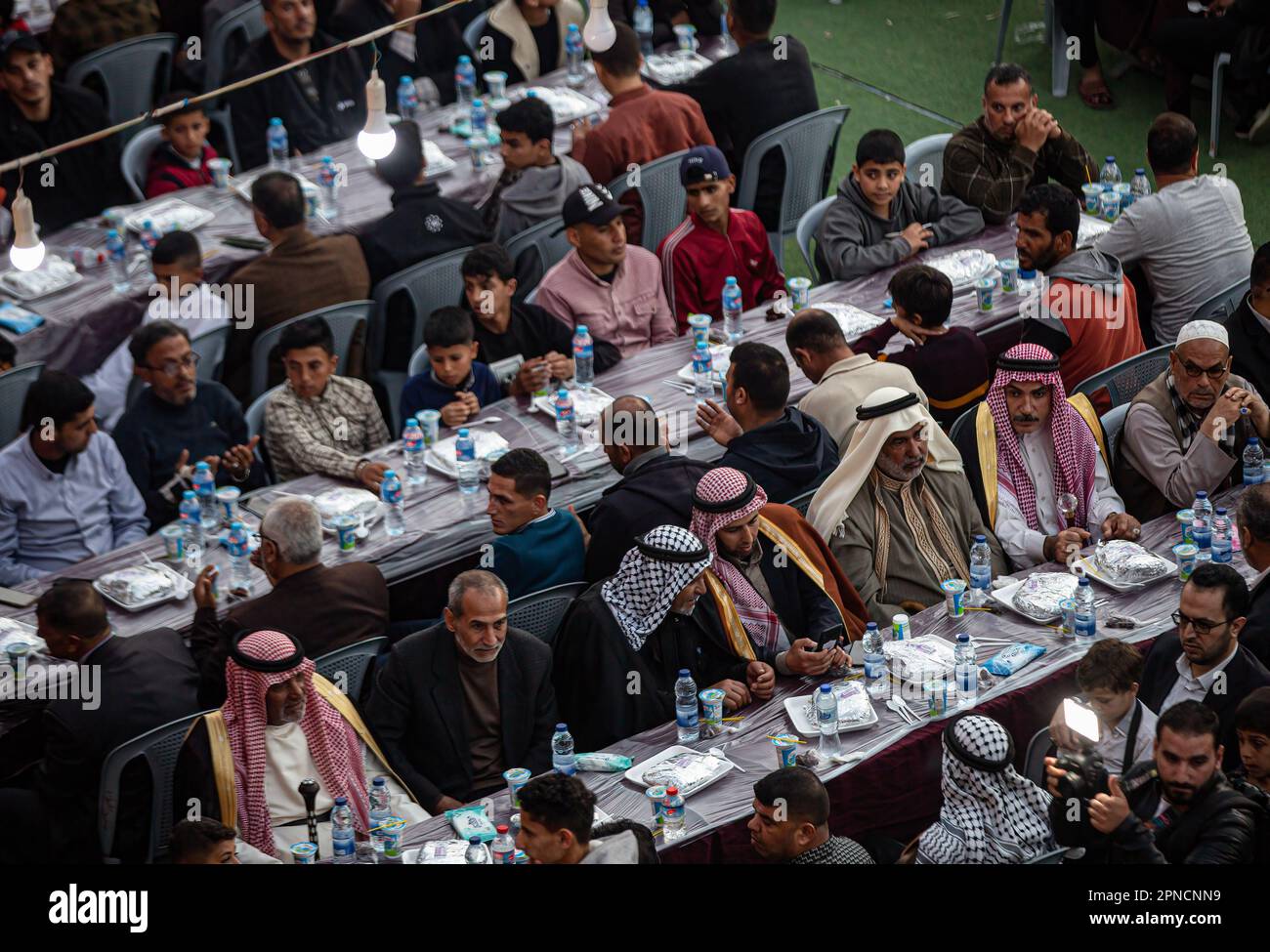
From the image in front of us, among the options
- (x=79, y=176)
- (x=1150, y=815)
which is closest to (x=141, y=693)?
(x=1150, y=815)

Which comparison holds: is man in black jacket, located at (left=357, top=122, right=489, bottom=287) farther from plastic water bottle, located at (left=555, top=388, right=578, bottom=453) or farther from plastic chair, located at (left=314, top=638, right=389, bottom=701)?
plastic chair, located at (left=314, top=638, right=389, bottom=701)

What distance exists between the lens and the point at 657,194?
9.08 metres

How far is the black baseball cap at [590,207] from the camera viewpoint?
26.1 feet

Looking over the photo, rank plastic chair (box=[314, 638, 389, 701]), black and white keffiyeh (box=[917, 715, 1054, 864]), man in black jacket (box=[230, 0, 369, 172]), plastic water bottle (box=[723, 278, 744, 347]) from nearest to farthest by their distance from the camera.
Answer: black and white keffiyeh (box=[917, 715, 1054, 864]) → plastic chair (box=[314, 638, 389, 701]) → plastic water bottle (box=[723, 278, 744, 347]) → man in black jacket (box=[230, 0, 369, 172])

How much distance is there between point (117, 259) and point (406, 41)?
9.21 feet

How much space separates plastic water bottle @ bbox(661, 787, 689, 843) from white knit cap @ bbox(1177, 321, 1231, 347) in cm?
282

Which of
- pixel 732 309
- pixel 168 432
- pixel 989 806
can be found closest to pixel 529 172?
pixel 732 309

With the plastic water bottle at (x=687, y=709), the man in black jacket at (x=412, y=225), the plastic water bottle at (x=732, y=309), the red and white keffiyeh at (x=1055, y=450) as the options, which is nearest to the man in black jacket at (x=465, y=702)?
the plastic water bottle at (x=687, y=709)

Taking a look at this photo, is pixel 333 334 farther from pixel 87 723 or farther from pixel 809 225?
pixel 87 723

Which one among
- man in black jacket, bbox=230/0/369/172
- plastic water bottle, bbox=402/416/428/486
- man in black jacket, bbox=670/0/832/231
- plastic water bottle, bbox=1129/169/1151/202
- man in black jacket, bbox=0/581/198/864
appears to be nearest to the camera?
man in black jacket, bbox=0/581/198/864

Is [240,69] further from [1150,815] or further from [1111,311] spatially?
[1150,815]

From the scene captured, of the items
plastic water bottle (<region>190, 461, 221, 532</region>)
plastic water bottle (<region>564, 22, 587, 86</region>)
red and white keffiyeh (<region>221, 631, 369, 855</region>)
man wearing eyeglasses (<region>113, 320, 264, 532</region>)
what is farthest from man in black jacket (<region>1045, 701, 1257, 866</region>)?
plastic water bottle (<region>564, 22, 587, 86</region>)

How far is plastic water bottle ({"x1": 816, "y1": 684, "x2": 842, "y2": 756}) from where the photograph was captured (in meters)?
5.62
